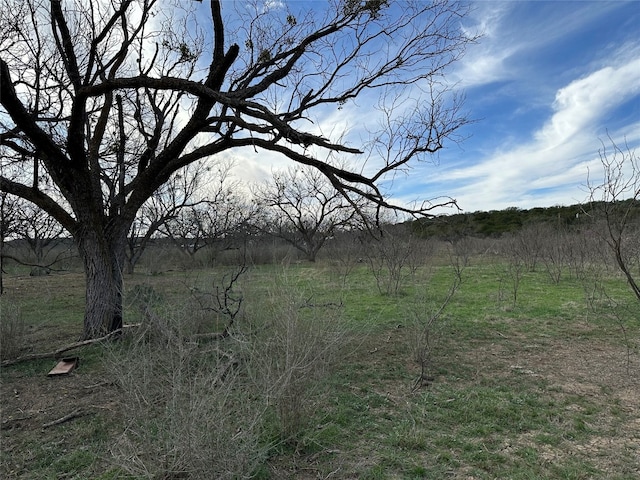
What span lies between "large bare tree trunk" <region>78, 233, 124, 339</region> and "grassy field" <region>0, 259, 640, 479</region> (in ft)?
1.22

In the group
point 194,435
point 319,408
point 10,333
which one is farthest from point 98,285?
point 194,435

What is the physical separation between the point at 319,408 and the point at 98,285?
442 centimetres

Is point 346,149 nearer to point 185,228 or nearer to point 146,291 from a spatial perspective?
point 146,291

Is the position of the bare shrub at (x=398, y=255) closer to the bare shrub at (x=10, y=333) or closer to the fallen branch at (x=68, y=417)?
the bare shrub at (x=10, y=333)

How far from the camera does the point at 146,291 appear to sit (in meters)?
5.58

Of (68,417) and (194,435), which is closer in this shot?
(194,435)

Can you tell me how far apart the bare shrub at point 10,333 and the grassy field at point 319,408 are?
0.70ft

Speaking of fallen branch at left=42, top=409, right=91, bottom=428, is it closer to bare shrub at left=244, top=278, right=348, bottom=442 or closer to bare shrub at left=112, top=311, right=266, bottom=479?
bare shrub at left=112, top=311, right=266, bottom=479

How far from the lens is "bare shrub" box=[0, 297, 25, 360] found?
5652 mm

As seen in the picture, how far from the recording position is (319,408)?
370cm

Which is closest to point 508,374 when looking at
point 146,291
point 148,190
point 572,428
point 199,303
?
point 572,428

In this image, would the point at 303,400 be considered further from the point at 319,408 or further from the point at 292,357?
the point at 292,357

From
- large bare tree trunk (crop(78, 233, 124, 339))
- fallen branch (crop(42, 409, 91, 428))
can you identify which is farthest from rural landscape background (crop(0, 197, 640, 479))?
large bare tree trunk (crop(78, 233, 124, 339))

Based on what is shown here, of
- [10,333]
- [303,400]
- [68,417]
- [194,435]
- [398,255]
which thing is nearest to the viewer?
[194,435]
